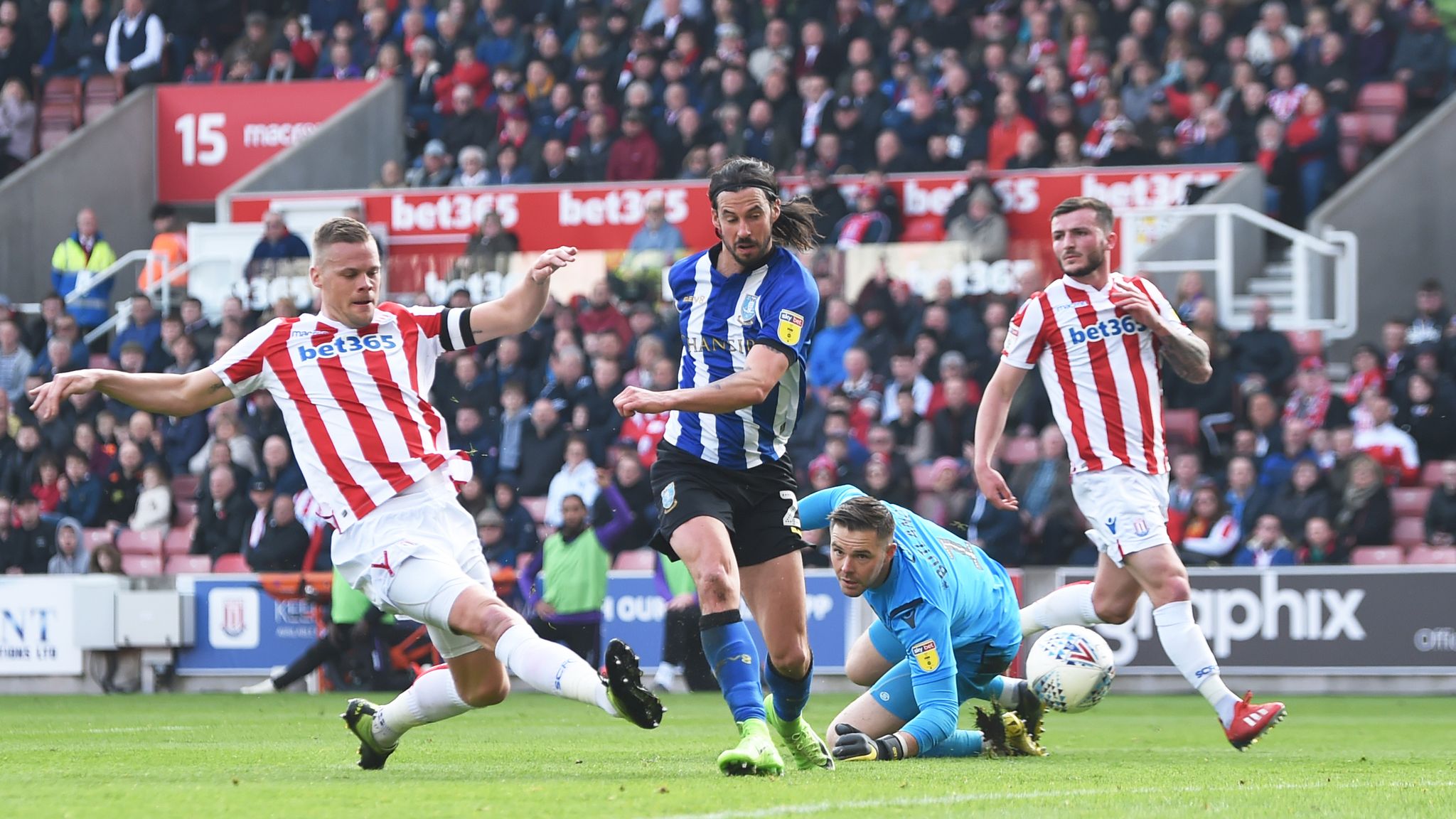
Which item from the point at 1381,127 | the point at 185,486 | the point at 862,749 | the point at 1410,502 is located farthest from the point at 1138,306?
the point at 185,486

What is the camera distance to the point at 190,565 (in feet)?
59.8

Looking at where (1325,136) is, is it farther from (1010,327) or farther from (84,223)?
(84,223)

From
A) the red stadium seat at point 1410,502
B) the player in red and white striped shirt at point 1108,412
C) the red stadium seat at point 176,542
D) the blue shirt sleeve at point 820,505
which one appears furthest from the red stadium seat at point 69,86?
the blue shirt sleeve at point 820,505

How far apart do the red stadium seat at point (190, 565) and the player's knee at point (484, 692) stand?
1100cm

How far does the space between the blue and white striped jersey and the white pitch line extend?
175 centimetres

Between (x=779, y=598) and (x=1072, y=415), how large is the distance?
7.48 feet

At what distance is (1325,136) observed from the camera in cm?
1884

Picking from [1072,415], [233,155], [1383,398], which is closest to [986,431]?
[1072,415]

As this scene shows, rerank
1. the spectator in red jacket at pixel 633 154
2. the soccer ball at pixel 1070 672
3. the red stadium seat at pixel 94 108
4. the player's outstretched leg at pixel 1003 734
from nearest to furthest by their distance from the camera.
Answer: the player's outstretched leg at pixel 1003 734 < the soccer ball at pixel 1070 672 < the spectator in red jacket at pixel 633 154 < the red stadium seat at pixel 94 108

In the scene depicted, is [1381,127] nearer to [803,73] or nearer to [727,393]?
[803,73]

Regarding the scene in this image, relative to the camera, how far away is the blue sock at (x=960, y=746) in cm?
841

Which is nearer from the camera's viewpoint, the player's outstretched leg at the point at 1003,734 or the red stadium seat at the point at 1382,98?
the player's outstretched leg at the point at 1003,734

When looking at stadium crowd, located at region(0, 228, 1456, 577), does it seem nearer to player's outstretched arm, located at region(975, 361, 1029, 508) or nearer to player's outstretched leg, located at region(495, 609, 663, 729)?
player's outstretched arm, located at region(975, 361, 1029, 508)

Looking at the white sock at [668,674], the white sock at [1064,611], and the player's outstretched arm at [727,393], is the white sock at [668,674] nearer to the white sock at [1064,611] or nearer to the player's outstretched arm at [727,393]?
the white sock at [1064,611]
